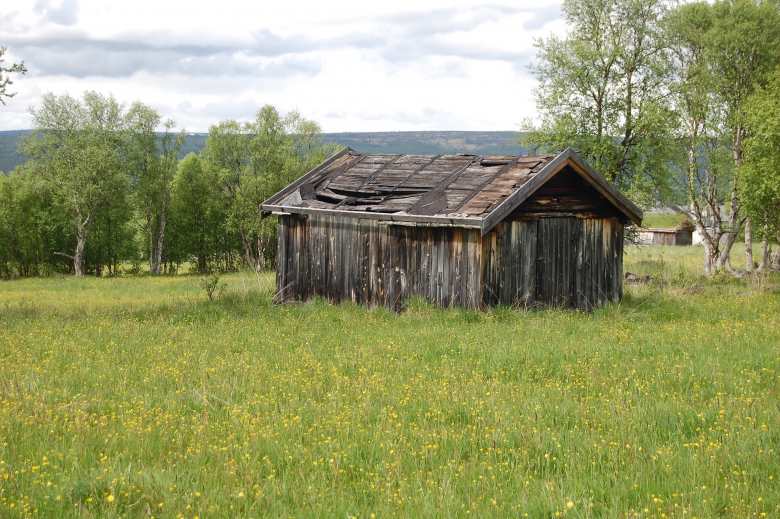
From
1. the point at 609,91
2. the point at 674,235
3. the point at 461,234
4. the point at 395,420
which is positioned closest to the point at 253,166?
the point at 609,91

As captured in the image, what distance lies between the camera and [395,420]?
6.37 m

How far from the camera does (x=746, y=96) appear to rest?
24500mm

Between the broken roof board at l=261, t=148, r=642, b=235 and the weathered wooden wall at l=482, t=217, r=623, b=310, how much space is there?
773 mm

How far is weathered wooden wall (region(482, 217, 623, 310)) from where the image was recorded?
13.8 metres

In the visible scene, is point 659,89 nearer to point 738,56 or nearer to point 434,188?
point 738,56

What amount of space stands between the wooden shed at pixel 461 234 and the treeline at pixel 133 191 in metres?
26.2

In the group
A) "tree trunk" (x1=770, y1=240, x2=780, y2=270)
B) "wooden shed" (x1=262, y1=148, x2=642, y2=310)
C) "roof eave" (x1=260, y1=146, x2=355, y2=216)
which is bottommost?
"tree trunk" (x1=770, y1=240, x2=780, y2=270)

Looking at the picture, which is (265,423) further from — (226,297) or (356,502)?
(226,297)

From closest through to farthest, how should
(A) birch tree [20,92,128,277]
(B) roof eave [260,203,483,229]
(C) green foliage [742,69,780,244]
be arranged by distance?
(B) roof eave [260,203,483,229]
(C) green foliage [742,69,780,244]
(A) birch tree [20,92,128,277]

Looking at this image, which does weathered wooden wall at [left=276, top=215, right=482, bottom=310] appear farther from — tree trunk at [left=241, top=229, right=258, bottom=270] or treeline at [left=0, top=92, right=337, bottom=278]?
tree trunk at [left=241, top=229, right=258, bottom=270]

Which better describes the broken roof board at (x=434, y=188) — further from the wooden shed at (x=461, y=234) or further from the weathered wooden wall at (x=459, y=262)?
the weathered wooden wall at (x=459, y=262)

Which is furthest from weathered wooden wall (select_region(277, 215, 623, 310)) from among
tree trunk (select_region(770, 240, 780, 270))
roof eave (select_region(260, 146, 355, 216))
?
tree trunk (select_region(770, 240, 780, 270))

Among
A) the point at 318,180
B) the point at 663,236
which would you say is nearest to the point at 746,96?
the point at 318,180

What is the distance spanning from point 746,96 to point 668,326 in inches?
678
